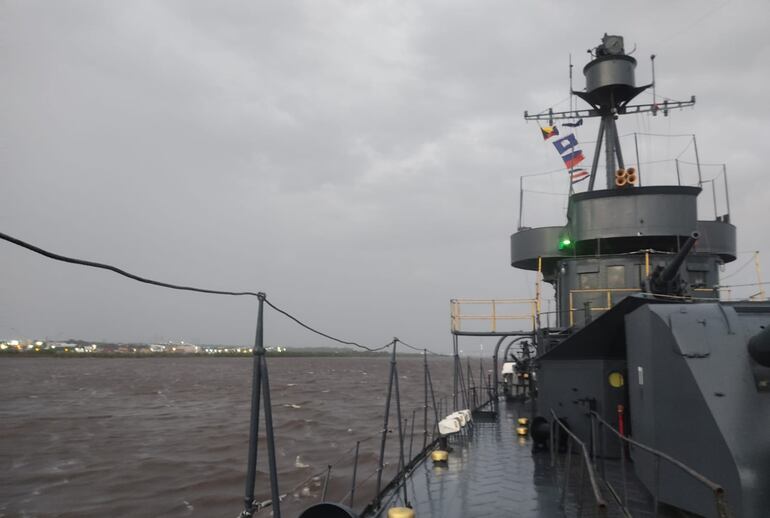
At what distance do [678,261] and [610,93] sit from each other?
997 cm

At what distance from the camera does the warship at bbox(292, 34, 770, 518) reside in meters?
5.97

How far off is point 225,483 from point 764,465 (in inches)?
558

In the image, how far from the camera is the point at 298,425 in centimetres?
2544

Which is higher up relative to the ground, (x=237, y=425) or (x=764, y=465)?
(x=764, y=465)

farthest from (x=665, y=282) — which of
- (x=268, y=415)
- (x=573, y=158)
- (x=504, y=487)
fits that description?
(x=573, y=158)

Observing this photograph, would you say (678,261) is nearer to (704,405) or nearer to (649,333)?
(649,333)

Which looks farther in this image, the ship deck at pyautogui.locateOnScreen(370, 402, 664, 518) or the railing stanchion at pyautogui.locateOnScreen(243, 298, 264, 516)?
the ship deck at pyautogui.locateOnScreen(370, 402, 664, 518)

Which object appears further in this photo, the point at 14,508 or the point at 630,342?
the point at 14,508

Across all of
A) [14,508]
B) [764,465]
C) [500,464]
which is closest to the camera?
[764,465]

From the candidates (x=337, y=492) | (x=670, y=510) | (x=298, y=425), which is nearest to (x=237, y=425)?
(x=298, y=425)

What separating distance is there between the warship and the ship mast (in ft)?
0.15

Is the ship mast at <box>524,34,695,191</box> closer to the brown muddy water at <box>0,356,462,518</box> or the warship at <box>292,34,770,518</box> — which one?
the warship at <box>292,34,770,518</box>

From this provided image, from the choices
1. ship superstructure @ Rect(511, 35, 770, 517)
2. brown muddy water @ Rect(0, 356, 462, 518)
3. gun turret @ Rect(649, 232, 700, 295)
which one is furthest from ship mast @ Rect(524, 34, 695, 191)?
brown muddy water @ Rect(0, 356, 462, 518)

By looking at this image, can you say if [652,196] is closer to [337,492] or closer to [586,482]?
[586,482]
